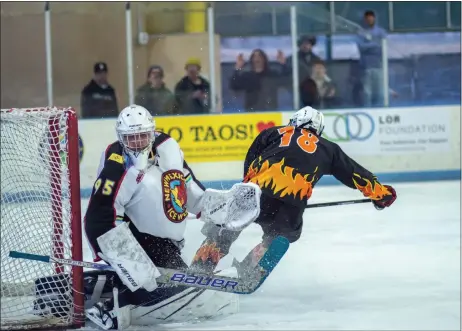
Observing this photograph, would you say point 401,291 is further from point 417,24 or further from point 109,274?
point 417,24

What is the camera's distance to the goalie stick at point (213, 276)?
325 cm

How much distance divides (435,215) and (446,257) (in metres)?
1.33

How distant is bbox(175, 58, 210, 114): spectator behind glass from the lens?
7664 mm

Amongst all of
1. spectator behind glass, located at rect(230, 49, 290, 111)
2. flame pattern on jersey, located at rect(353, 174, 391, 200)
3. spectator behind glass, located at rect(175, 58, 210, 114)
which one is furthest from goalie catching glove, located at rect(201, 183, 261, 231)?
spectator behind glass, located at rect(230, 49, 290, 111)

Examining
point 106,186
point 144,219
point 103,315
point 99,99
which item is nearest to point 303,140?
point 144,219

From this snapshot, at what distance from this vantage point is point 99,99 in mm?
7727

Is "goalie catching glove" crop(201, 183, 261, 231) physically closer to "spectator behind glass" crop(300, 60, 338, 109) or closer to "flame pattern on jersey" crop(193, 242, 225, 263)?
"flame pattern on jersey" crop(193, 242, 225, 263)

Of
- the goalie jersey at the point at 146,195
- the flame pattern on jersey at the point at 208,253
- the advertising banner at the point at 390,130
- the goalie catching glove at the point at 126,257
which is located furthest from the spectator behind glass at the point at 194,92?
the goalie catching glove at the point at 126,257

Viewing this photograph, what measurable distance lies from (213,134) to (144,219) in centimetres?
432

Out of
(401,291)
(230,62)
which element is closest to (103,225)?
(401,291)

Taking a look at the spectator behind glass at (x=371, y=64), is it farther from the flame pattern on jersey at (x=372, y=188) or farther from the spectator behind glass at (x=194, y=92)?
the flame pattern on jersey at (x=372, y=188)

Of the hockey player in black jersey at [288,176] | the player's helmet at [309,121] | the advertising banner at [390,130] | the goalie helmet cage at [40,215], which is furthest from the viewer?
the advertising banner at [390,130]

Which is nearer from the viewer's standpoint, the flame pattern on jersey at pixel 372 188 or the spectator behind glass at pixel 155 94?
the flame pattern on jersey at pixel 372 188

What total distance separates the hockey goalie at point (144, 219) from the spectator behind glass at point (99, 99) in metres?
4.20
